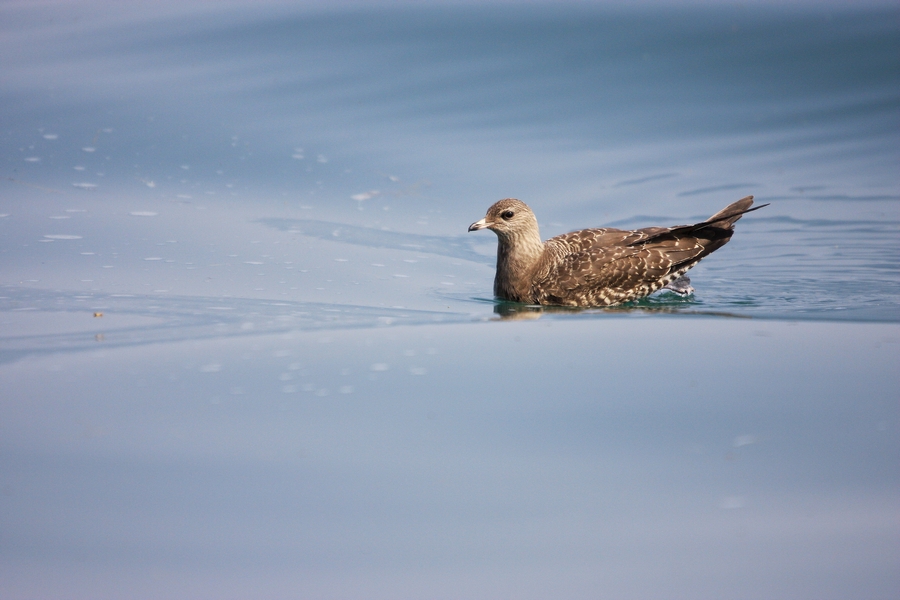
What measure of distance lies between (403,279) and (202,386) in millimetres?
2705

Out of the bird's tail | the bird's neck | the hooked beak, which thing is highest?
the bird's tail

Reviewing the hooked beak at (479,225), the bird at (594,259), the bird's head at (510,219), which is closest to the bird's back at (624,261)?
the bird at (594,259)

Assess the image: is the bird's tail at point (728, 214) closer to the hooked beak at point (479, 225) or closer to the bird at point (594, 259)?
the bird at point (594, 259)

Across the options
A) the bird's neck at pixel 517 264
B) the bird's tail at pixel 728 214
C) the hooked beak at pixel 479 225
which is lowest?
the bird's neck at pixel 517 264

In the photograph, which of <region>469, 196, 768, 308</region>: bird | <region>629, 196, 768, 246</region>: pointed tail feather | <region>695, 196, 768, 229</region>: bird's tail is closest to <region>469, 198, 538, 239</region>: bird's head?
<region>469, 196, 768, 308</region>: bird

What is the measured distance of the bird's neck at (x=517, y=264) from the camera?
6.62 m

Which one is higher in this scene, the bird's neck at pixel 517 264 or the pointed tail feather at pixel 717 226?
the pointed tail feather at pixel 717 226

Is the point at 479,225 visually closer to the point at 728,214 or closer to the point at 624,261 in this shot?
the point at 624,261

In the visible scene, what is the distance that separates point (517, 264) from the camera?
6715 mm

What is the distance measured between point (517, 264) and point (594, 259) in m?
0.52

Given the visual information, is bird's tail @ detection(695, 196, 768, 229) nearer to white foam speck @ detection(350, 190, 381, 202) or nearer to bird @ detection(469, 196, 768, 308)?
bird @ detection(469, 196, 768, 308)

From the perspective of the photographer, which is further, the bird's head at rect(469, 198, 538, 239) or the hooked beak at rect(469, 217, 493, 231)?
the bird's head at rect(469, 198, 538, 239)

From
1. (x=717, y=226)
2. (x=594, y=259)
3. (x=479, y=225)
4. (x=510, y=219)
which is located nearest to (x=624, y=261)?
(x=594, y=259)

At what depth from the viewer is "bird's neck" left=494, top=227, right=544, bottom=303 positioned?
6617mm
